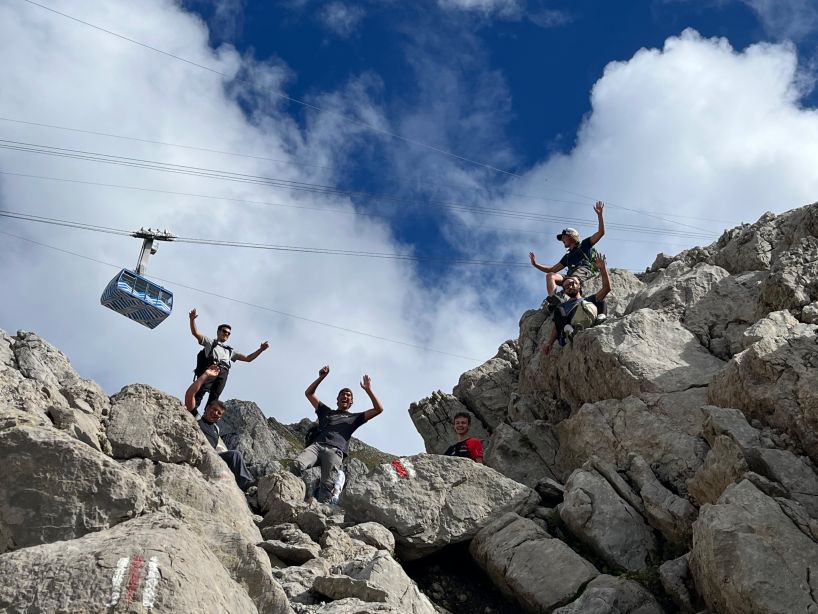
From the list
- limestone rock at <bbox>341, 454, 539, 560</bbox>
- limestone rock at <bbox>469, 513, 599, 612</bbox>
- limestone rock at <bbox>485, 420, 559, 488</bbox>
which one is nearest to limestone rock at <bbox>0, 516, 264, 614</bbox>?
limestone rock at <bbox>469, 513, 599, 612</bbox>

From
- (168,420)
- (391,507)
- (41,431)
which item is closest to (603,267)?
(391,507)

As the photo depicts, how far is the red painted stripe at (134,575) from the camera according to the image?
696cm

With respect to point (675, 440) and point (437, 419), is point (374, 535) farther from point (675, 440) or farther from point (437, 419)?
point (437, 419)

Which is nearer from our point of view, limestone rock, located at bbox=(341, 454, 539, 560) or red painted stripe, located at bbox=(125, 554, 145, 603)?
red painted stripe, located at bbox=(125, 554, 145, 603)

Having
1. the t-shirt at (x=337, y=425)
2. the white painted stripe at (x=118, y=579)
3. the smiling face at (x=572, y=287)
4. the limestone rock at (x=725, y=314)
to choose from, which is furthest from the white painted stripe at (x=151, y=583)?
the smiling face at (x=572, y=287)

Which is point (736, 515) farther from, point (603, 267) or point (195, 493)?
point (603, 267)

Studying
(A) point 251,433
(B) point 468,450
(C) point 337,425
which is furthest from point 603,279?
(A) point 251,433

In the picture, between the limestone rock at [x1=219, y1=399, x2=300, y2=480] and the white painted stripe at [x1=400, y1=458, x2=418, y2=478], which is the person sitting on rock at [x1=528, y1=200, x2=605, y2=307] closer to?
the white painted stripe at [x1=400, y1=458, x2=418, y2=478]

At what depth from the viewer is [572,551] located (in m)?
14.0

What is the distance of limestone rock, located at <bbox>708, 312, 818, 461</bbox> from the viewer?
581 inches

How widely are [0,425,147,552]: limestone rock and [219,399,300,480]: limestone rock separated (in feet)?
92.2

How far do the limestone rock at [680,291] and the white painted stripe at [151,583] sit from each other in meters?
16.5

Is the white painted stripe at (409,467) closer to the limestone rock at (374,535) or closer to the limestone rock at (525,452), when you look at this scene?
the limestone rock at (374,535)

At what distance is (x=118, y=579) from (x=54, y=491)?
9.12 ft
